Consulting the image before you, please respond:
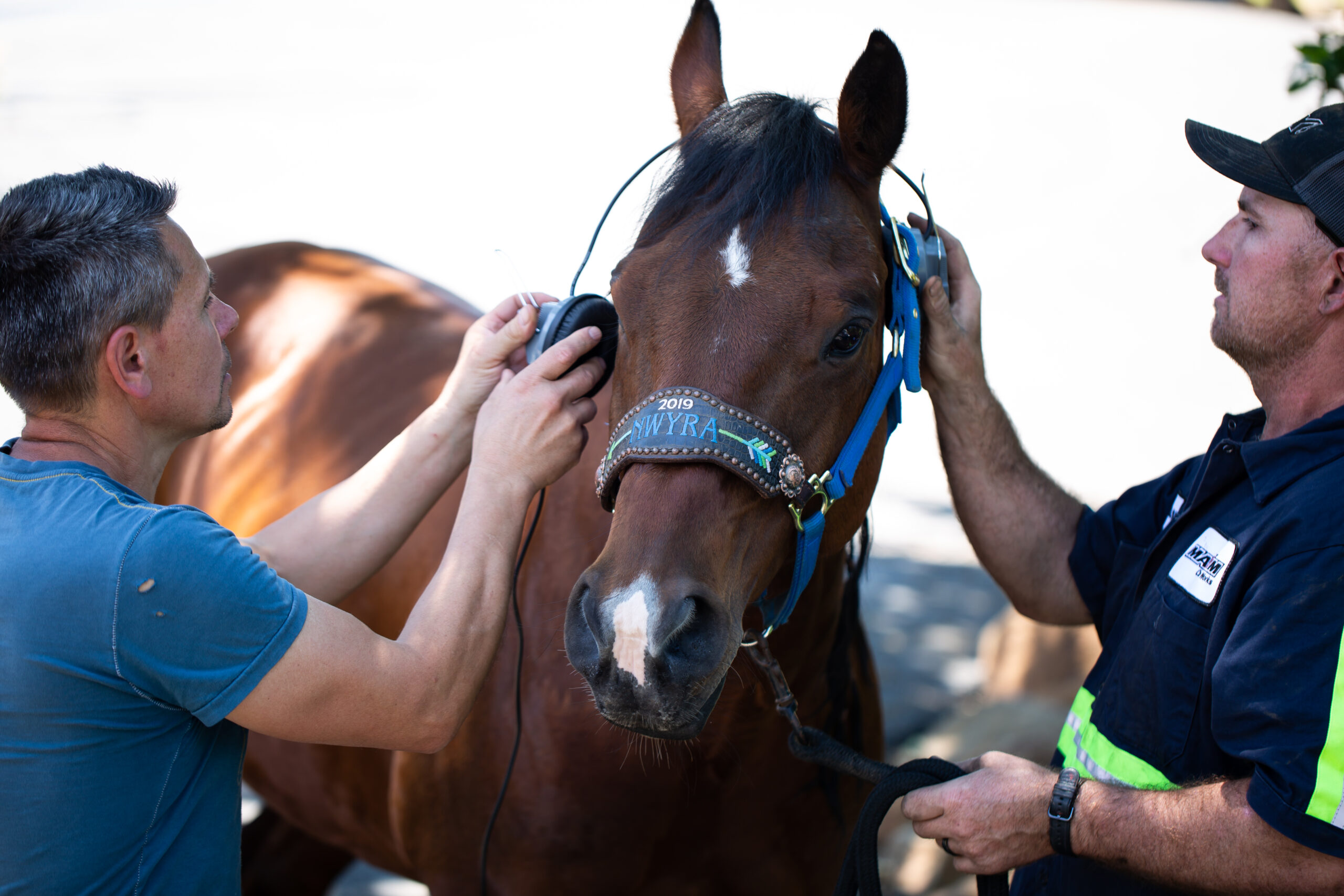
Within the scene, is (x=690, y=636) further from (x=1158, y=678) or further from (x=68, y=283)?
(x=68, y=283)

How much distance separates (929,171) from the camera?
49.5 feet

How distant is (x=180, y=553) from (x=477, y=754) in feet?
3.58

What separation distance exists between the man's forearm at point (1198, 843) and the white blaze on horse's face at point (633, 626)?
32.4 inches

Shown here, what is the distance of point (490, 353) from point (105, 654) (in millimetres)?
940

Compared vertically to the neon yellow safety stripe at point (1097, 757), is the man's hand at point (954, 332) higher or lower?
higher

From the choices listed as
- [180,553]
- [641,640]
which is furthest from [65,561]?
[641,640]

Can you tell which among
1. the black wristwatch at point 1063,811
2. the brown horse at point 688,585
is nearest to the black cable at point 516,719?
the brown horse at point 688,585

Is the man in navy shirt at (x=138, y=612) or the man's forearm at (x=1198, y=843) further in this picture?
the man's forearm at (x=1198, y=843)

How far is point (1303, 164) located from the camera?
1.88m

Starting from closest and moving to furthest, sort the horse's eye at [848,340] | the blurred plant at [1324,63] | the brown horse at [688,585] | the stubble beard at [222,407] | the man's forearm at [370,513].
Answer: the brown horse at [688,585], the stubble beard at [222,407], the horse's eye at [848,340], the man's forearm at [370,513], the blurred plant at [1324,63]

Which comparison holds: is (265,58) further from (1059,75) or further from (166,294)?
(166,294)

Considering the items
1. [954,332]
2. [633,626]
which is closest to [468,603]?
[633,626]

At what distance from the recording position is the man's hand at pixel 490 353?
2137 mm

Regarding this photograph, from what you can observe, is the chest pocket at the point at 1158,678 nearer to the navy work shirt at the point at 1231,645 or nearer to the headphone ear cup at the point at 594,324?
the navy work shirt at the point at 1231,645
